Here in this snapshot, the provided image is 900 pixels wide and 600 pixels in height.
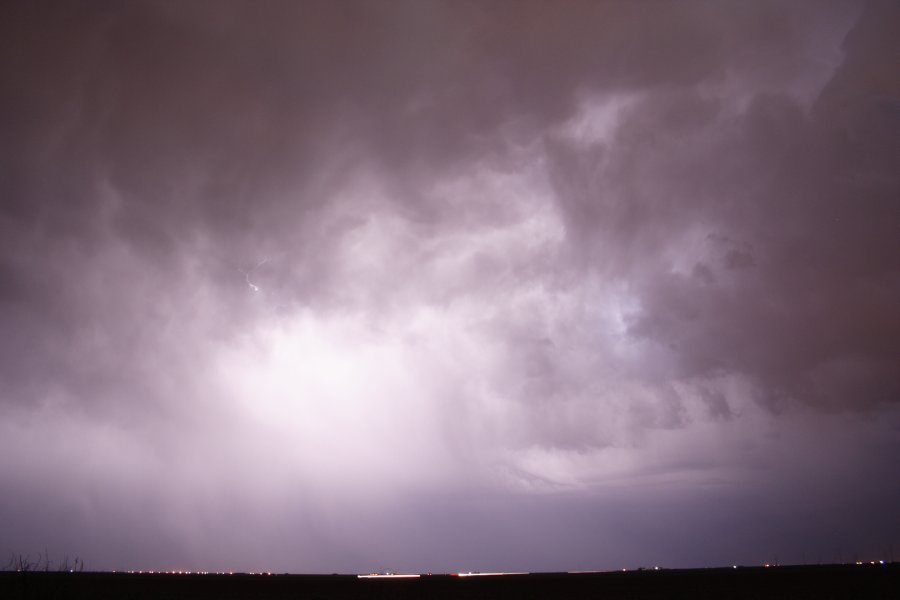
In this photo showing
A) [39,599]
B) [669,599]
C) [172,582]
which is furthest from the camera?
[172,582]

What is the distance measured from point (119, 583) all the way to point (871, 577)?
68.0 m

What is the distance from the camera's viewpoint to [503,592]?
4862 centimetres

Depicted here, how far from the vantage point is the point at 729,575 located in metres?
57.1

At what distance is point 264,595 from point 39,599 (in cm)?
1531

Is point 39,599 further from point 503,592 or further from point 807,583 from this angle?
point 807,583

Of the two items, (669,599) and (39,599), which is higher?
(39,599)

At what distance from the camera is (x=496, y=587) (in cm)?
5212

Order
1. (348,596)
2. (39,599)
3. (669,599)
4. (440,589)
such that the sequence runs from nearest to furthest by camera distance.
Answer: (39,599) < (669,599) < (348,596) < (440,589)

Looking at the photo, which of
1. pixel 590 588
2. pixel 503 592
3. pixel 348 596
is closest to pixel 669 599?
pixel 590 588

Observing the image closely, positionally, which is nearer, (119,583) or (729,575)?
(119,583)

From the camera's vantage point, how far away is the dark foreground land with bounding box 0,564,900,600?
148 ft

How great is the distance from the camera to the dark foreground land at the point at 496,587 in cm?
4497

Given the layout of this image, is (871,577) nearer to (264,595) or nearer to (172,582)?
(264,595)

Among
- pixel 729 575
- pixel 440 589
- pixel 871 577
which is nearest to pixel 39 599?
pixel 440 589
